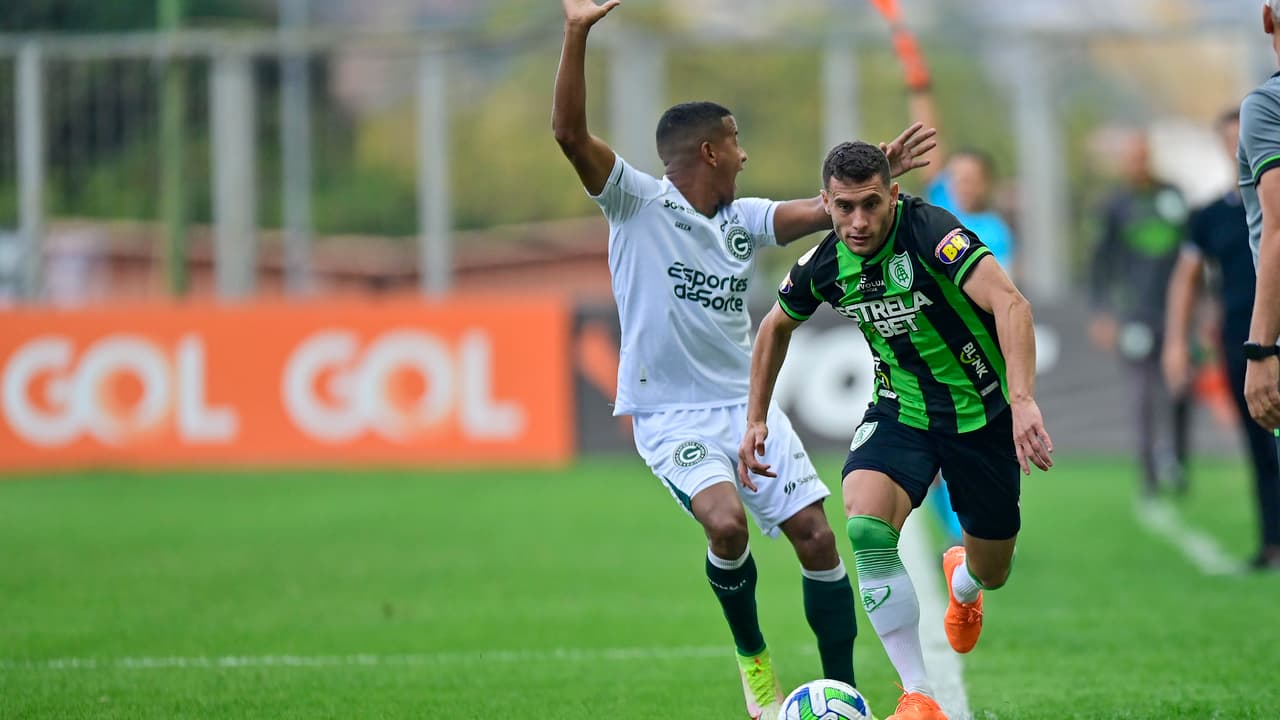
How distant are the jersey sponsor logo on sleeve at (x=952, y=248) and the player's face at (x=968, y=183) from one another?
14.3 ft

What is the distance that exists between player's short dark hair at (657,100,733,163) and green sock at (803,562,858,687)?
1682 millimetres

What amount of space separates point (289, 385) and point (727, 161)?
35.9 feet

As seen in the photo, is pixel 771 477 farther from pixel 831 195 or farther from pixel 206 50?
pixel 206 50

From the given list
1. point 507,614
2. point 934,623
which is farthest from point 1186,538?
point 507,614

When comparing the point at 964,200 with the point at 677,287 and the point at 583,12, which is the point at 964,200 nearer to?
the point at 677,287

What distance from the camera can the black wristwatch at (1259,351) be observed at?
5.04 m

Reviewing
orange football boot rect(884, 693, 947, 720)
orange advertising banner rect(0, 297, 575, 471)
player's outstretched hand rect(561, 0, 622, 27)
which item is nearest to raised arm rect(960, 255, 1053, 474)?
orange football boot rect(884, 693, 947, 720)

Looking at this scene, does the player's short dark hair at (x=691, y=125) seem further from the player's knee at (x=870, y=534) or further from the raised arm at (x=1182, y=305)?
the raised arm at (x=1182, y=305)

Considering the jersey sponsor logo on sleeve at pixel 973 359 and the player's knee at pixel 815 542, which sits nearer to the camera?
the jersey sponsor logo on sleeve at pixel 973 359

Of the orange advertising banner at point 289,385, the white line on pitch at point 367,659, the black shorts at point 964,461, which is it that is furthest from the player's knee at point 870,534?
the orange advertising banner at point 289,385

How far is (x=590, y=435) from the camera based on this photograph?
1659 centimetres

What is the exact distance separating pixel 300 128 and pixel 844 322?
27.9ft

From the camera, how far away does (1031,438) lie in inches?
199

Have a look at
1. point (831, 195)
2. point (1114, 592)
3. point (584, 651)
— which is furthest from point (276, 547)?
point (831, 195)
